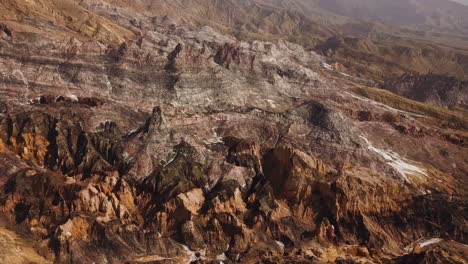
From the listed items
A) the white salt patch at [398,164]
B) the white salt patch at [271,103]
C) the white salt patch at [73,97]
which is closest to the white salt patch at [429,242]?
the white salt patch at [398,164]

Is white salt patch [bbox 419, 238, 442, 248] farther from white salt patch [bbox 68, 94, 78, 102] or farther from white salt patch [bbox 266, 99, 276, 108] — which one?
white salt patch [bbox 68, 94, 78, 102]

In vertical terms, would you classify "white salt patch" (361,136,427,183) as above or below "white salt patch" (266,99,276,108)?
below

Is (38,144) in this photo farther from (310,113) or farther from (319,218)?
(310,113)

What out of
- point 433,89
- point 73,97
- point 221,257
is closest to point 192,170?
point 221,257

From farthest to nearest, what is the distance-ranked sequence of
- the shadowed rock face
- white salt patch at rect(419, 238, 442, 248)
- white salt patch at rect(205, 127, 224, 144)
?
the shadowed rock face
white salt patch at rect(205, 127, 224, 144)
white salt patch at rect(419, 238, 442, 248)

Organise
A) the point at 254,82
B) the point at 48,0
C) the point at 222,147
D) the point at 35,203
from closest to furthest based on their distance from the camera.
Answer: the point at 35,203 < the point at 222,147 < the point at 254,82 < the point at 48,0

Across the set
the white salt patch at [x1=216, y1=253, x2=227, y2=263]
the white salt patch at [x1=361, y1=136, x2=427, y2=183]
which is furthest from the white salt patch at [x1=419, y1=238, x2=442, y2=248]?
the white salt patch at [x1=216, y1=253, x2=227, y2=263]

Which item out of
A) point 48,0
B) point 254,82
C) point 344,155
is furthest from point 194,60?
point 48,0
